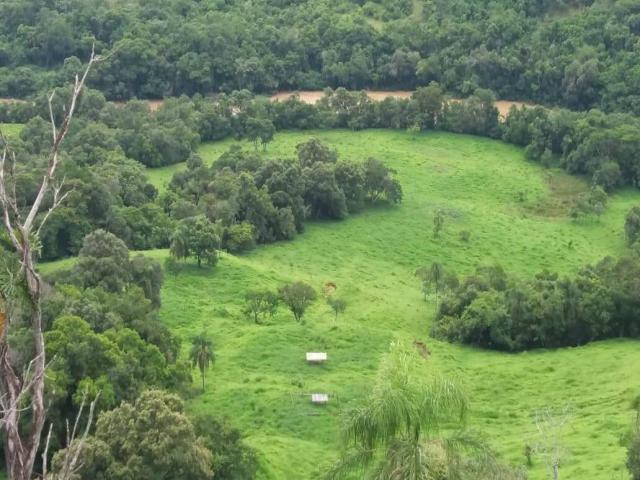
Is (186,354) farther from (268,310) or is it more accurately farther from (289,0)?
(289,0)

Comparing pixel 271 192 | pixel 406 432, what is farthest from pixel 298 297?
pixel 406 432

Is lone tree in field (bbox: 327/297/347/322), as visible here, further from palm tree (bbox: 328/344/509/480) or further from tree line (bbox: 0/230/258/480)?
palm tree (bbox: 328/344/509/480)

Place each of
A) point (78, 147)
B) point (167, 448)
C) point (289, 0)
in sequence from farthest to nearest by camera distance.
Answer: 1. point (289, 0)
2. point (78, 147)
3. point (167, 448)

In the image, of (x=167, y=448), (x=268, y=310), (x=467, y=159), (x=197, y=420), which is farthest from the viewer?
(x=467, y=159)

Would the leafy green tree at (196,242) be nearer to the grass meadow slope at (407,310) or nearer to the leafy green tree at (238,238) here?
the grass meadow slope at (407,310)

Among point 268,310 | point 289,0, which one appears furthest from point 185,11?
point 268,310

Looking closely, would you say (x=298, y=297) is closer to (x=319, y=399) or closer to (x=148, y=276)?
(x=148, y=276)

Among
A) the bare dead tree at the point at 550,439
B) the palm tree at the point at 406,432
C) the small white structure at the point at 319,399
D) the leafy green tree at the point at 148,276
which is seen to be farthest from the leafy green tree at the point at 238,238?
the palm tree at the point at 406,432
